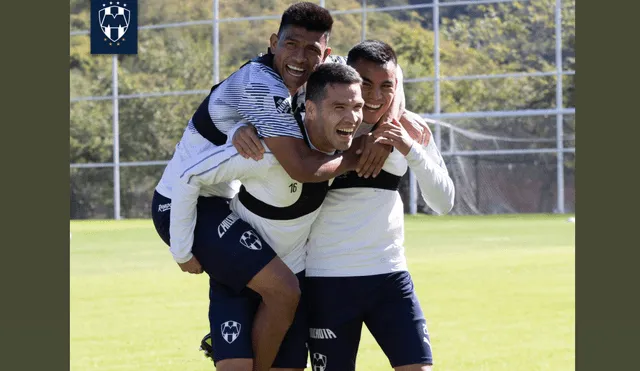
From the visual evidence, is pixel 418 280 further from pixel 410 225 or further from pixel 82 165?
pixel 82 165

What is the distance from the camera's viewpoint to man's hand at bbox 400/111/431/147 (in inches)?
195

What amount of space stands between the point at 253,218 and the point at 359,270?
20.3 inches

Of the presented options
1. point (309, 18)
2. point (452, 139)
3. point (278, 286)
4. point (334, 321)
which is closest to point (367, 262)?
point (334, 321)

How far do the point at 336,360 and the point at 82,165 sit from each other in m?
24.9

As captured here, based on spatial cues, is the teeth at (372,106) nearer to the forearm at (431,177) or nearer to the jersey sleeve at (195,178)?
the forearm at (431,177)

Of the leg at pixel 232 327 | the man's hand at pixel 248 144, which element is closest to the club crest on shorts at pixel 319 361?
the leg at pixel 232 327

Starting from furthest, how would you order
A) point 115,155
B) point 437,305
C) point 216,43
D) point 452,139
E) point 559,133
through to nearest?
point 115,155 → point 216,43 → point 452,139 → point 559,133 → point 437,305

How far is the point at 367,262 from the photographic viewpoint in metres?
4.91

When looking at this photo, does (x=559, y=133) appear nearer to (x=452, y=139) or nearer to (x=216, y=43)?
(x=452, y=139)

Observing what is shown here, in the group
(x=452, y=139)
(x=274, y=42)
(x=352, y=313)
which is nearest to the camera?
(x=352, y=313)

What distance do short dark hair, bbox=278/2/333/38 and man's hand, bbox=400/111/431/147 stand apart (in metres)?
0.52

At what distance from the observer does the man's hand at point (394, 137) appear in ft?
15.4

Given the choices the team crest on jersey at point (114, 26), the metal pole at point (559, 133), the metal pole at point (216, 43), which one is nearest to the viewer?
the team crest on jersey at point (114, 26)

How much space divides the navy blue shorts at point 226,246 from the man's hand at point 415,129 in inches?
31.8
